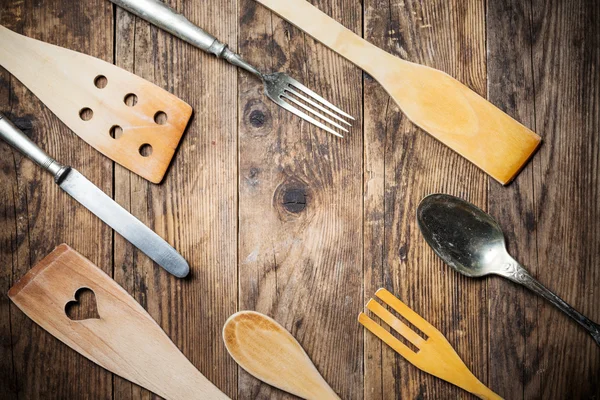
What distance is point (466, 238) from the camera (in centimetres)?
77

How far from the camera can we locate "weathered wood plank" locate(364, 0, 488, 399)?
2.56 feet

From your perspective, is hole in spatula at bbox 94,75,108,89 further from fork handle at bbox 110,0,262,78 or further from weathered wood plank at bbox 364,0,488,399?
weathered wood plank at bbox 364,0,488,399

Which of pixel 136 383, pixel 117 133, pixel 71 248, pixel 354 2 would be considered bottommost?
pixel 136 383

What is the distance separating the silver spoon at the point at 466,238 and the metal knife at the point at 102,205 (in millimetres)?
350

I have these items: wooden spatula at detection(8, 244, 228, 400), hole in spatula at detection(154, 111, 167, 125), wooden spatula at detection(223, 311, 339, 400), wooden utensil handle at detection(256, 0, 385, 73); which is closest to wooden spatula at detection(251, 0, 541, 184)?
wooden utensil handle at detection(256, 0, 385, 73)

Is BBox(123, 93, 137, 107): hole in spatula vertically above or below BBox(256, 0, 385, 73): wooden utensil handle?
below

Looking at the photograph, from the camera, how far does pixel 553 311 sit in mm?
778

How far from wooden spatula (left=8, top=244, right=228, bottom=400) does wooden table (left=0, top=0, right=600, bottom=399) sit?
0.02m

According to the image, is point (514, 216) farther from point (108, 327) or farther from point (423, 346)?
point (108, 327)

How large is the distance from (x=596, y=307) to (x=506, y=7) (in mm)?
446

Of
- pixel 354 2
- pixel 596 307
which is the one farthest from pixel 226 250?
pixel 596 307

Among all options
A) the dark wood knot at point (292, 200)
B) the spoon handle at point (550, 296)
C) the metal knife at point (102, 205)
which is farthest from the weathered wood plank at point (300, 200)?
the spoon handle at point (550, 296)

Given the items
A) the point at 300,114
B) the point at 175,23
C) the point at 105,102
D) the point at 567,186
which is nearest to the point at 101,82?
the point at 105,102

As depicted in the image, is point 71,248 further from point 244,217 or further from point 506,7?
point 506,7
